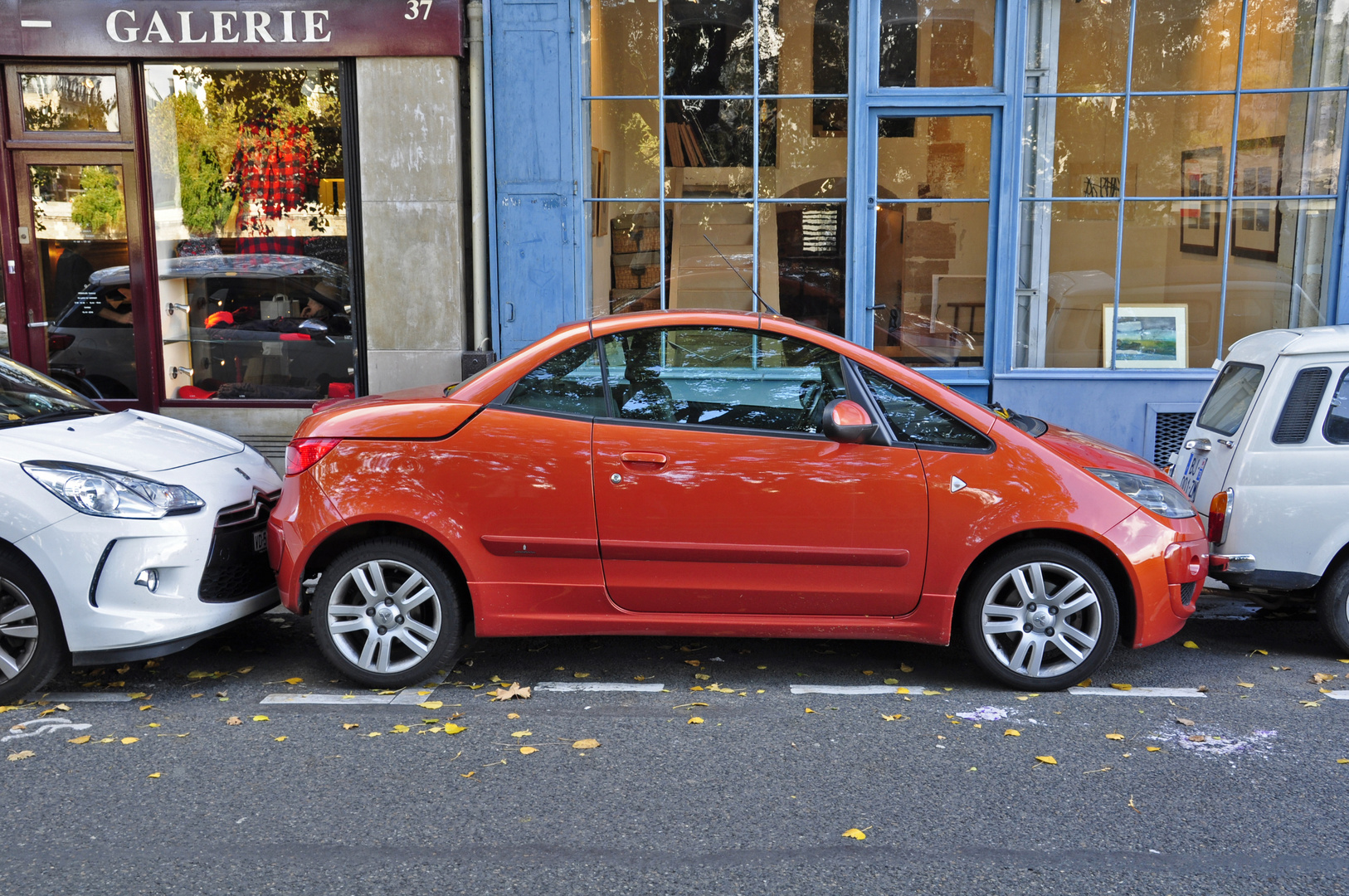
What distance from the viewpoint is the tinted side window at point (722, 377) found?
16.5 feet

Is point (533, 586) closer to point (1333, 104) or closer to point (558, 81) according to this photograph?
point (558, 81)

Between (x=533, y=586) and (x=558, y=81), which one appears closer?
(x=533, y=586)

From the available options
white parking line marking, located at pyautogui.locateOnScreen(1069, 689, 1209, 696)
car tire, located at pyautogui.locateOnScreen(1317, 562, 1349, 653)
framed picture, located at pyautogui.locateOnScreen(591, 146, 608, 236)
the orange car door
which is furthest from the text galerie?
car tire, located at pyautogui.locateOnScreen(1317, 562, 1349, 653)

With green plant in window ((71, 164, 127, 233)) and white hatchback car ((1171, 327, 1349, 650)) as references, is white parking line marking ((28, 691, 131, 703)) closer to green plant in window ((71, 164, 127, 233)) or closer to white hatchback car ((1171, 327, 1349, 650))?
white hatchback car ((1171, 327, 1349, 650))

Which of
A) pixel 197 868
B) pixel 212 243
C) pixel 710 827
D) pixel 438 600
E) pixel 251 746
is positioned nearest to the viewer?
pixel 197 868

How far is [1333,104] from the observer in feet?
30.6

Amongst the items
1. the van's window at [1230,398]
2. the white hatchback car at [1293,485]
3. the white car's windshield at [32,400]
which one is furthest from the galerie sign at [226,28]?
the white hatchback car at [1293,485]

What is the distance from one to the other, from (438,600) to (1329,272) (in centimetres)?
812

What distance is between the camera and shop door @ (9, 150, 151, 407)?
9844 millimetres

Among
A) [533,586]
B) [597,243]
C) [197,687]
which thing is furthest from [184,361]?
[533,586]

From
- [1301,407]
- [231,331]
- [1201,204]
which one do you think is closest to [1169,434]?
[1201,204]

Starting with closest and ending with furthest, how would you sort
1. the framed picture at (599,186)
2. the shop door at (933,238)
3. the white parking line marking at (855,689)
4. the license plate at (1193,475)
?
the white parking line marking at (855,689), the license plate at (1193,475), the shop door at (933,238), the framed picture at (599,186)

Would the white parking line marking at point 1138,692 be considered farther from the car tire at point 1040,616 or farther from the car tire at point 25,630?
the car tire at point 25,630

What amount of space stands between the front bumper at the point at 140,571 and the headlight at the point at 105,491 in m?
0.05
